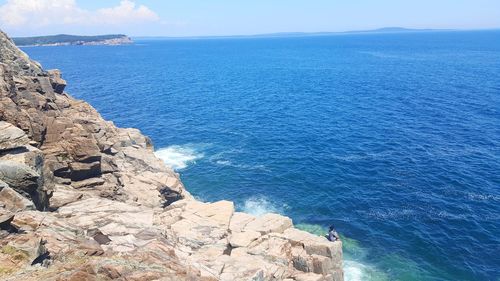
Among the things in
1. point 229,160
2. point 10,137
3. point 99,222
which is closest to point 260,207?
point 229,160

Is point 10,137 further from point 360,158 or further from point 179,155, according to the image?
point 360,158

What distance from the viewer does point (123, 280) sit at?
20.9 metres

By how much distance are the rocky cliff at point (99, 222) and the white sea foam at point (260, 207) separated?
40.6 feet

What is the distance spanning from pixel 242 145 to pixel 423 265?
4658 centimetres

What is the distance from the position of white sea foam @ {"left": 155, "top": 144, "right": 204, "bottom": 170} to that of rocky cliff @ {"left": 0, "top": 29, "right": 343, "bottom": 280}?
2408 centimetres

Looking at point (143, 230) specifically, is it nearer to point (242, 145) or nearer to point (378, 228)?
point (378, 228)

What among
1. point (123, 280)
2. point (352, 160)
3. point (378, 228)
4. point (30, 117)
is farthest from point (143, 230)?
point (352, 160)

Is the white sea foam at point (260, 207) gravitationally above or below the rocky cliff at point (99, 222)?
below

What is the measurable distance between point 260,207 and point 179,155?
25632 millimetres

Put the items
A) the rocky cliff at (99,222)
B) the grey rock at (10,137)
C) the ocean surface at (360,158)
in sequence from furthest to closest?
the ocean surface at (360,158), the grey rock at (10,137), the rocky cliff at (99,222)

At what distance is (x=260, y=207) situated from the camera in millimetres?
60750

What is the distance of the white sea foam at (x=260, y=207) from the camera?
195 feet

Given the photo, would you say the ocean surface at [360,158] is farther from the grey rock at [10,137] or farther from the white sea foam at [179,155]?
the grey rock at [10,137]

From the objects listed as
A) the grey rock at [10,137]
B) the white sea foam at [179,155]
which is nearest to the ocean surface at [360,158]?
the white sea foam at [179,155]
